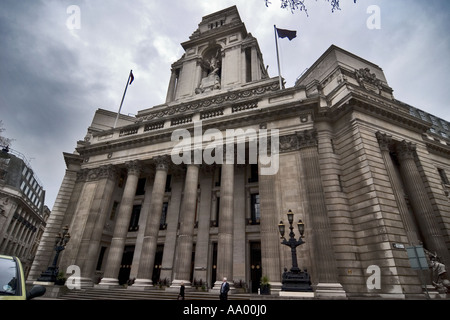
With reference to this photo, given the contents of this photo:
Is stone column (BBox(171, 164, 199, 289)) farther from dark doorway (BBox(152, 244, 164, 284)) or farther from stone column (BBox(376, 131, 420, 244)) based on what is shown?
stone column (BBox(376, 131, 420, 244))

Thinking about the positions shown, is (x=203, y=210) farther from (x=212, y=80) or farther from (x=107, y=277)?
(x=212, y=80)

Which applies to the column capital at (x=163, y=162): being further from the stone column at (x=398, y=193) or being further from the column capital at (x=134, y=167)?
the stone column at (x=398, y=193)

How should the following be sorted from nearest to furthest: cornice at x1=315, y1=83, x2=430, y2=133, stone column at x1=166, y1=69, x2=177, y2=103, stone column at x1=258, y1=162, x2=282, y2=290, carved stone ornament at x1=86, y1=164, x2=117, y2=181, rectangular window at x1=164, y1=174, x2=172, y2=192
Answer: stone column at x1=258, y1=162, x2=282, y2=290 < cornice at x1=315, y1=83, x2=430, y2=133 < carved stone ornament at x1=86, y1=164, x2=117, y2=181 < rectangular window at x1=164, y1=174, x2=172, y2=192 < stone column at x1=166, y1=69, x2=177, y2=103

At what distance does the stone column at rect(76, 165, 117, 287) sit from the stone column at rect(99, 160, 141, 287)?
1686mm

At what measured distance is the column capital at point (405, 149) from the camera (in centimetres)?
2173

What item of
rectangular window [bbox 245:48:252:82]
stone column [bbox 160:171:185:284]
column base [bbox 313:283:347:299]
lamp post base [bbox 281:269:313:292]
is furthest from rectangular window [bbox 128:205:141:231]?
rectangular window [bbox 245:48:252:82]

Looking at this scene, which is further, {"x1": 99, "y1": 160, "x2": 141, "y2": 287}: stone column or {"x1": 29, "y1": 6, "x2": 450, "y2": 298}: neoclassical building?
{"x1": 99, "y1": 160, "x2": 141, "y2": 287}: stone column

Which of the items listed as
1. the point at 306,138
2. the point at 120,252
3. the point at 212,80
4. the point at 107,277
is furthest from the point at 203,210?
the point at 212,80

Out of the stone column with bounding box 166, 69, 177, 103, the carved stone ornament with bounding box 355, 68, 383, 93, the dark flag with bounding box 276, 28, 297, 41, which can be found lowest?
the carved stone ornament with bounding box 355, 68, 383, 93

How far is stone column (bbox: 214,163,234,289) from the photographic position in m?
17.2

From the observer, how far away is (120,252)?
828 inches

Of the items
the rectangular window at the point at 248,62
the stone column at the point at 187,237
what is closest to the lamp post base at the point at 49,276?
the stone column at the point at 187,237

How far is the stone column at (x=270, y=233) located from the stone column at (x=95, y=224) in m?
15.0
